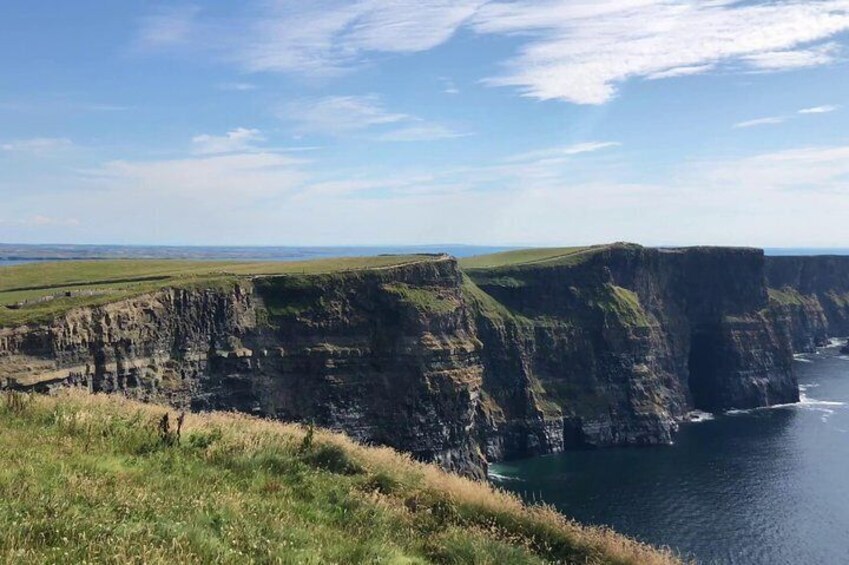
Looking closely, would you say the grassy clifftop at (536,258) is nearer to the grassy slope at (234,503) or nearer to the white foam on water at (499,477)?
the white foam on water at (499,477)

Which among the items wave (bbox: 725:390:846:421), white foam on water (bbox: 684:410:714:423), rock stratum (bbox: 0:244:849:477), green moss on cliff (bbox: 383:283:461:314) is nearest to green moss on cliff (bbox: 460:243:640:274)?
rock stratum (bbox: 0:244:849:477)

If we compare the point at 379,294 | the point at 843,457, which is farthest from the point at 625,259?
the point at 379,294

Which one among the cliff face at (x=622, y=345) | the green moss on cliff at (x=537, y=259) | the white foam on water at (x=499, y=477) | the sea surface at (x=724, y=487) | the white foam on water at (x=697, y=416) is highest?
the green moss on cliff at (x=537, y=259)

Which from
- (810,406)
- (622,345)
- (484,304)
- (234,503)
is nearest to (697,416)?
(622,345)

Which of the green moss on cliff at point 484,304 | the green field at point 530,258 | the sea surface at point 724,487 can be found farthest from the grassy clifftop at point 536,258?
the sea surface at point 724,487

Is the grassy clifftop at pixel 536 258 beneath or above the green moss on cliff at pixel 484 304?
above

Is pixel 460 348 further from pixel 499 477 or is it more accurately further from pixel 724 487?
pixel 724 487
